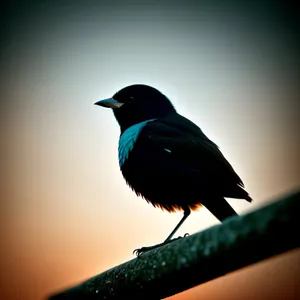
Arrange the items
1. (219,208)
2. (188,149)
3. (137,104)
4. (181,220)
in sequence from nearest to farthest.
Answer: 1. (219,208)
2. (188,149)
3. (181,220)
4. (137,104)

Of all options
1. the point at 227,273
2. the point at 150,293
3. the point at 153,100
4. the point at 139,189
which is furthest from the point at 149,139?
the point at 227,273

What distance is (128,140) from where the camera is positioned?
175 inches

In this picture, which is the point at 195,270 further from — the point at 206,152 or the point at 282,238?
the point at 206,152

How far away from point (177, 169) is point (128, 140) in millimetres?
636

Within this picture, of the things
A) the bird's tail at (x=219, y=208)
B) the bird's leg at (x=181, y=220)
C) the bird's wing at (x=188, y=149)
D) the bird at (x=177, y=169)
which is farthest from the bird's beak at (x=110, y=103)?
the bird's tail at (x=219, y=208)

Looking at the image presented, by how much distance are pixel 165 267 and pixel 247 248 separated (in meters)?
0.51

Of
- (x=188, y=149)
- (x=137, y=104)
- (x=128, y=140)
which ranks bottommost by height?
(x=188, y=149)

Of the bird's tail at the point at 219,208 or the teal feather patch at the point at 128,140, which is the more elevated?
the teal feather patch at the point at 128,140

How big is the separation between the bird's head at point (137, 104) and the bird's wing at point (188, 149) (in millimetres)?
434

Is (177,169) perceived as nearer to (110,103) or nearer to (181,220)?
(181,220)

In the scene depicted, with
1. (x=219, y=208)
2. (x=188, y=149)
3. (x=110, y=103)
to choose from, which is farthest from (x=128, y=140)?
(x=219, y=208)

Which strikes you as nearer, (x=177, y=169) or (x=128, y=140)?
(x=177, y=169)

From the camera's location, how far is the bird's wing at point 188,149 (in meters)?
3.96

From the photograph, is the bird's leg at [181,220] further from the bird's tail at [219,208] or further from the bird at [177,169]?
the bird's tail at [219,208]
